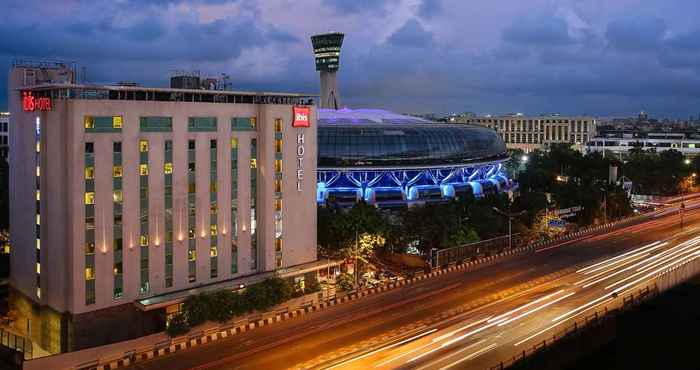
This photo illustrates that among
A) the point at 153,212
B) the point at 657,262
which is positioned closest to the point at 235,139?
the point at 153,212

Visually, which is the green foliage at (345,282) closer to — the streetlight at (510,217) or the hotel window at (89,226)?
the hotel window at (89,226)

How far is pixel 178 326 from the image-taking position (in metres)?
45.4

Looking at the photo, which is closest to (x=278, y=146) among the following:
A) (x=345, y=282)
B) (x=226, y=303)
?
(x=345, y=282)

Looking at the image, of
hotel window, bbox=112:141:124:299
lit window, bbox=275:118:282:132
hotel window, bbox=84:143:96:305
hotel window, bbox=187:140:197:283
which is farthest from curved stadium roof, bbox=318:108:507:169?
hotel window, bbox=84:143:96:305

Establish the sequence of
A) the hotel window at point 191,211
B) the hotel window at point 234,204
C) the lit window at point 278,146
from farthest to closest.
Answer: the lit window at point 278,146 < the hotel window at point 234,204 < the hotel window at point 191,211

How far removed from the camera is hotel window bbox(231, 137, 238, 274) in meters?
56.6

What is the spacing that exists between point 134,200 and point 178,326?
34.9 feet

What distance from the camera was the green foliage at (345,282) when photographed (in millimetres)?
59844

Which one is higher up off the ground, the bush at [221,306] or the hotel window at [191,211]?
the hotel window at [191,211]

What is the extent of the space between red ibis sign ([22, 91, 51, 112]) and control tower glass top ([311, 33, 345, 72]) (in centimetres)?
11455

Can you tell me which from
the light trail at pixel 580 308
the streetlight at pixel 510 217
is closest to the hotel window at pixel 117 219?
the light trail at pixel 580 308

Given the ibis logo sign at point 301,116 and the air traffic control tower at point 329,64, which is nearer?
the ibis logo sign at point 301,116

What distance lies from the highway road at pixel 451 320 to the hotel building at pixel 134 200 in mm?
8381

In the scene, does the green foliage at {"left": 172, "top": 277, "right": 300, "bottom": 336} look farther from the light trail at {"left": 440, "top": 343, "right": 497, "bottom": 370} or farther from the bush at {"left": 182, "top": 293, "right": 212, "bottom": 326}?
the light trail at {"left": 440, "top": 343, "right": 497, "bottom": 370}
